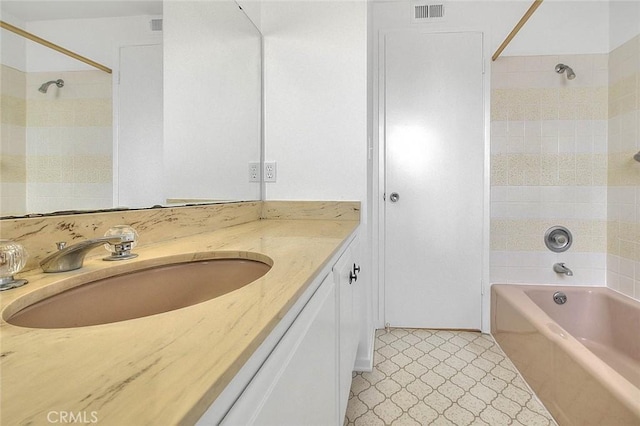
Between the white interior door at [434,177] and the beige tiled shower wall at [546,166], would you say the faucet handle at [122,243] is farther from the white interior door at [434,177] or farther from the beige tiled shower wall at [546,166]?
the beige tiled shower wall at [546,166]

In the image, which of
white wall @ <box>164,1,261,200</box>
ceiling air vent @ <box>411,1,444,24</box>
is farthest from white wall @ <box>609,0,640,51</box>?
white wall @ <box>164,1,261,200</box>

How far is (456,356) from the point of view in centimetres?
203

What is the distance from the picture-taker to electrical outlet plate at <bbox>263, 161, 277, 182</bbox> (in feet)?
6.05

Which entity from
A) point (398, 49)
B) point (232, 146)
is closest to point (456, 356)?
point (232, 146)

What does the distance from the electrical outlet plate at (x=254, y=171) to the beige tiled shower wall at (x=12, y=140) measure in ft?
3.59

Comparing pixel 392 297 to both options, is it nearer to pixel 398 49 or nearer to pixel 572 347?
pixel 572 347

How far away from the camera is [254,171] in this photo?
1792mm

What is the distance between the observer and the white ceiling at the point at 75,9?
26.5 inches

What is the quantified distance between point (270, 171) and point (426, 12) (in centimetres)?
159

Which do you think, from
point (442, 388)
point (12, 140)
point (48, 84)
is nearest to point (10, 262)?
point (12, 140)

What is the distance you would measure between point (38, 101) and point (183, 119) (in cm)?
56

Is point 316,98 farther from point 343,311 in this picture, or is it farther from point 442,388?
point 442,388

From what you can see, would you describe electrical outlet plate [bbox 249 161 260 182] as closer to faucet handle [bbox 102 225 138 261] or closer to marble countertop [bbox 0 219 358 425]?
faucet handle [bbox 102 225 138 261]

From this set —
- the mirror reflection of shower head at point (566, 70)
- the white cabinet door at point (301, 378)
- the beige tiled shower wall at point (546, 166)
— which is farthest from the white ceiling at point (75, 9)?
the mirror reflection of shower head at point (566, 70)
